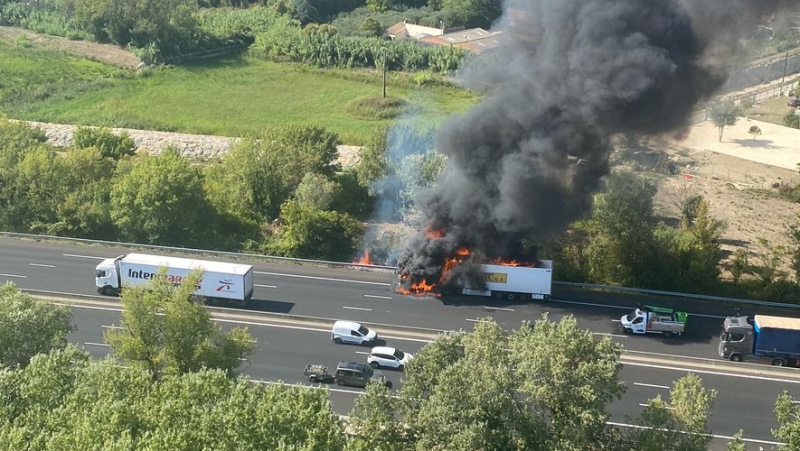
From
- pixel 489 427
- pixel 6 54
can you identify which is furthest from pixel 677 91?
pixel 6 54

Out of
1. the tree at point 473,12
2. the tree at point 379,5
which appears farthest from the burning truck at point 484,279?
the tree at point 379,5

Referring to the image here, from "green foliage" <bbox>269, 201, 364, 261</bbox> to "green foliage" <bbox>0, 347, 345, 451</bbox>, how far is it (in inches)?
749

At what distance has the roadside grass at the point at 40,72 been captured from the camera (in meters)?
71.9

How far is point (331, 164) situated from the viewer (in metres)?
53.4

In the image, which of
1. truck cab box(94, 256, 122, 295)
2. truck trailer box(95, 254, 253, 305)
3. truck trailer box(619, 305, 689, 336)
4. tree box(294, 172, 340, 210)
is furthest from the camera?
tree box(294, 172, 340, 210)

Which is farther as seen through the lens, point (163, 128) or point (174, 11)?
point (174, 11)

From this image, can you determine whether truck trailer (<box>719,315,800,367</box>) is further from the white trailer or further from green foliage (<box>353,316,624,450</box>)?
green foliage (<box>353,316,624,450</box>)

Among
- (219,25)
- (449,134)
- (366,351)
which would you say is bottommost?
(366,351)

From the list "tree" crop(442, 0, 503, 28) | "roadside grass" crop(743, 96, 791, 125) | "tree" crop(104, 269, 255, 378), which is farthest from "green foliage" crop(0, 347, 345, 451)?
"tree" crop(442, 0, 503, 28)

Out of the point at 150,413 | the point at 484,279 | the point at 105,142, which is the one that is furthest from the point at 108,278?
the point at 105,142

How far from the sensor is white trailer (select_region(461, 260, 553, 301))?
3888 centimetres

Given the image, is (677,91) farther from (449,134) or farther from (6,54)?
(6,54)

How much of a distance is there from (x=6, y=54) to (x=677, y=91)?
63517 millimetres

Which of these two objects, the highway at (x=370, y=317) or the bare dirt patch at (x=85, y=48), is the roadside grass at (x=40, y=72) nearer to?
the bare dirt patch at (x=85, y=48)
